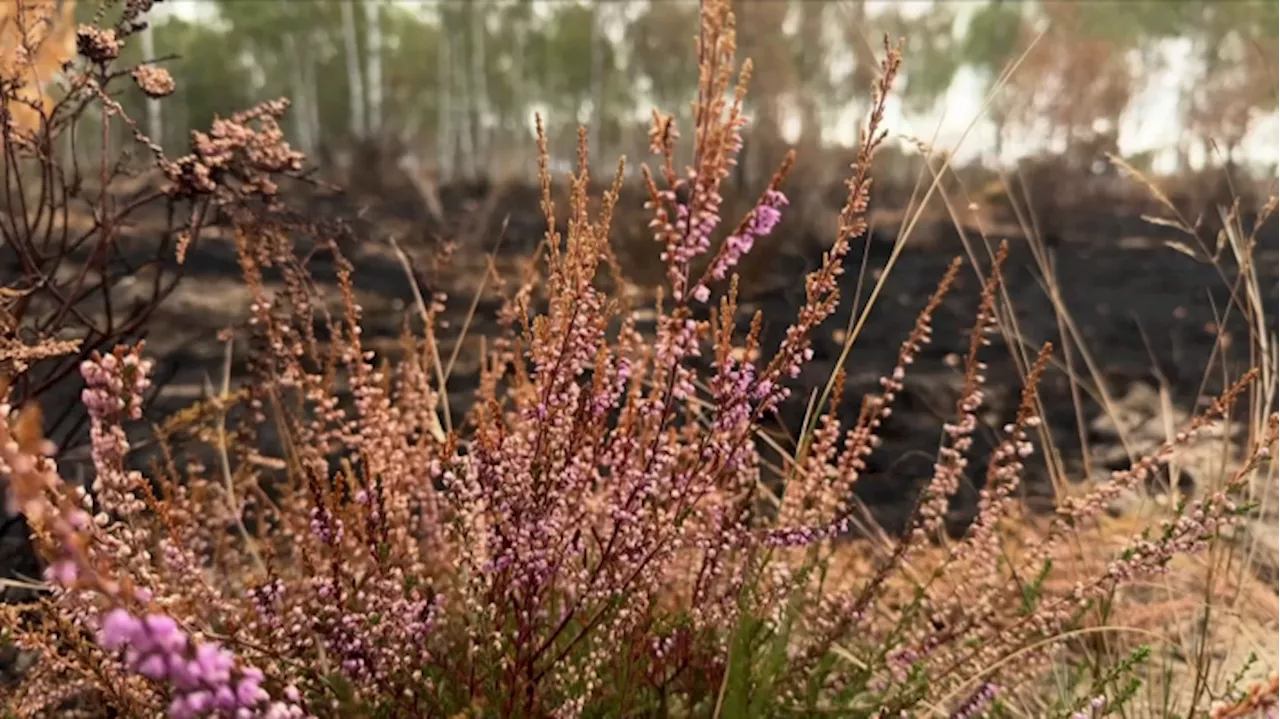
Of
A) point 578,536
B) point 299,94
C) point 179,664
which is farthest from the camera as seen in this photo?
point 299,94

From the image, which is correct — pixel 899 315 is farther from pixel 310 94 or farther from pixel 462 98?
pixel 310 94

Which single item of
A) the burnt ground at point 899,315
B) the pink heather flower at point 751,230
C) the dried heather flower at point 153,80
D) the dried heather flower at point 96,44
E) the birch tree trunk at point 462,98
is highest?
the birch tree trunk at point 462,98

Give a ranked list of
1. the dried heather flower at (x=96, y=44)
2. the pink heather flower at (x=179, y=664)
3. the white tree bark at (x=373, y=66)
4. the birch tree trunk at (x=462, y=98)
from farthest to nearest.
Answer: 1. the birch tree trunk at (x=462, y=98)
2. the white tree bark at (x=373, y=66)
3. the dried heather flower at (x=96, y=44)
4. the pink heather flower at (x=179, y=664)

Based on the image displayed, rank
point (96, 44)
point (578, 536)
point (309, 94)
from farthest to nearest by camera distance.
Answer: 1. point (309, 94)
2. point (96, 44)
3. point (578, 536)

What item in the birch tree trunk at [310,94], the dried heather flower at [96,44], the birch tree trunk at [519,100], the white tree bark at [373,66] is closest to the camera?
the dried heather flower at [96,44]

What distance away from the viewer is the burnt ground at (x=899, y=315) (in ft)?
15.6

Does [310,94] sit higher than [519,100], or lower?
lower

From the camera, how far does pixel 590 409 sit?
4.31 feet

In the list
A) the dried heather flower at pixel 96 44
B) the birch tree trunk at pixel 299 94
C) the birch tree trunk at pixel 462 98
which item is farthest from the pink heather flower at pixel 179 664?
the birch tree trunk at pixel 299 94

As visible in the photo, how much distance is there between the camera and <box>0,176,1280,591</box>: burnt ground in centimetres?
474

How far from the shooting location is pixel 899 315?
25.3 feet

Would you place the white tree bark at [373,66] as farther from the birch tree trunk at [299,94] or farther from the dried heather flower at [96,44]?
the dried heather flower at [96,44]

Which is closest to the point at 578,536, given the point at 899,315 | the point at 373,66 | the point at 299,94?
the point at 899,315

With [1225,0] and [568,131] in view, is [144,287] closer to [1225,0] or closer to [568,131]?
[1225,0]
